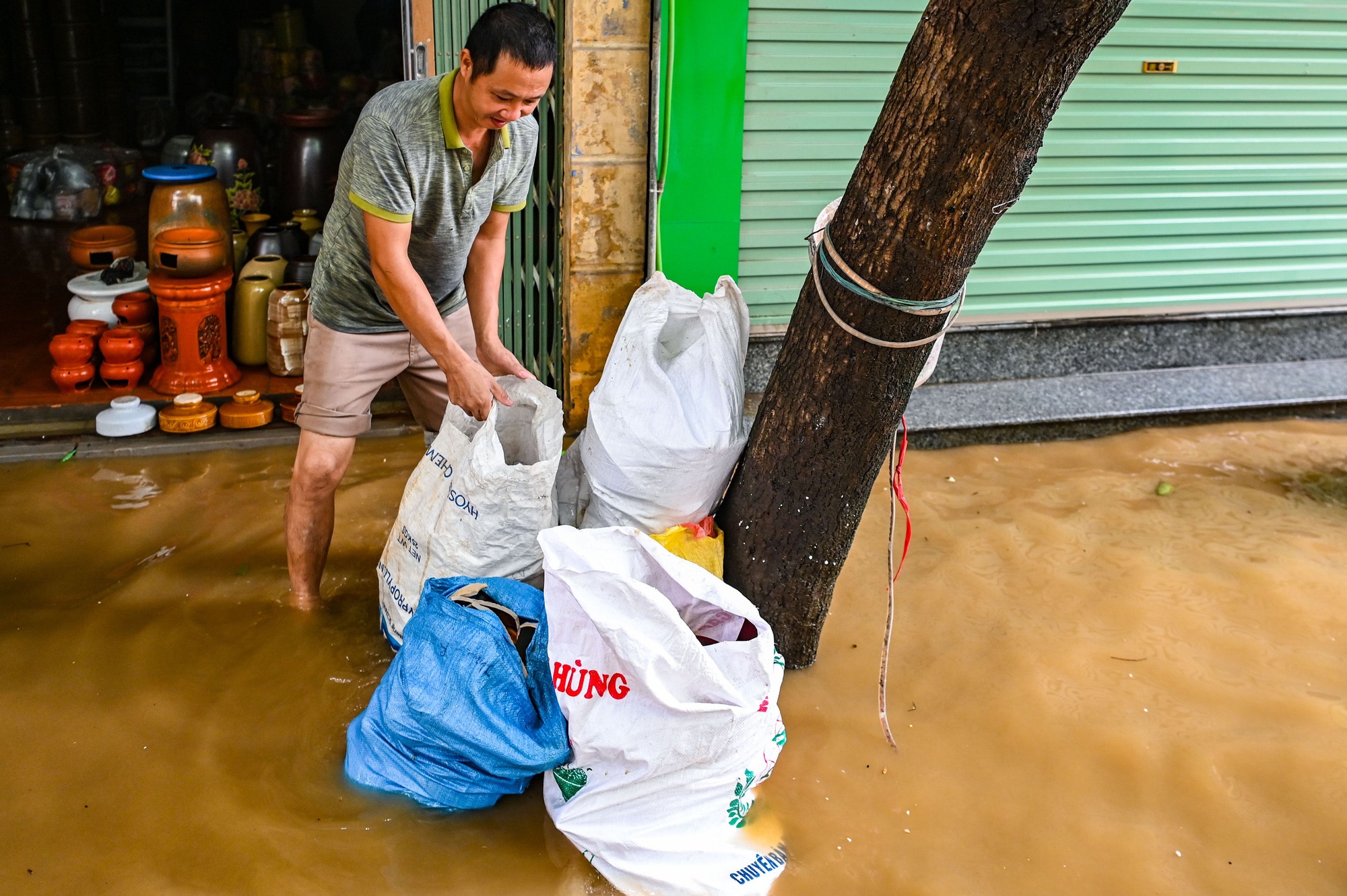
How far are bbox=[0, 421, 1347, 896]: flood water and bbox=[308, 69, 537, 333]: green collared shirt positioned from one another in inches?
37.5

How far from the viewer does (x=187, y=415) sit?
433 cm

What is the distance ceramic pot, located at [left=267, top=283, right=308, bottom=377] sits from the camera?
479 centimetres

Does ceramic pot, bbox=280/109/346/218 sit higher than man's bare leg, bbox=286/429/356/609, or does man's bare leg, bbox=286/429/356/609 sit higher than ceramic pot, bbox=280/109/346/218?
ceramic pot, bbox=280/109/346/218

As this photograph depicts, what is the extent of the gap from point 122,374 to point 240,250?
1.17m

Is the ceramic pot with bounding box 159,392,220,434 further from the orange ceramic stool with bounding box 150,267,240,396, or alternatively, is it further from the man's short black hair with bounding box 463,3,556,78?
the man's short black hair with bounding box 463,3,556,78

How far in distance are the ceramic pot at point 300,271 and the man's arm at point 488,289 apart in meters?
2.07

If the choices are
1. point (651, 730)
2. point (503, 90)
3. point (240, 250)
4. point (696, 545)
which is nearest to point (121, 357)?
point (240, 250)

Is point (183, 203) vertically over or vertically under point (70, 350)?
over

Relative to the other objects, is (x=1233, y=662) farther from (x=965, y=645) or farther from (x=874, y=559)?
(x=874, y=559)

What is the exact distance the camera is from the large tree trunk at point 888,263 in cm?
216

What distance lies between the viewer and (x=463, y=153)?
2.73 m

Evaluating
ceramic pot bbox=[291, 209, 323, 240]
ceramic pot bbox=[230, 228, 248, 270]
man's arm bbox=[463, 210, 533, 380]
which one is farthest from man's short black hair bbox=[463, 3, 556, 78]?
ceramic pot bbox=[291, 209, 323, 240]

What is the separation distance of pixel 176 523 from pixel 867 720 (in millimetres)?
2452

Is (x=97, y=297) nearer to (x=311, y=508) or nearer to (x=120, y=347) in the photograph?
(x=120, y=347)
